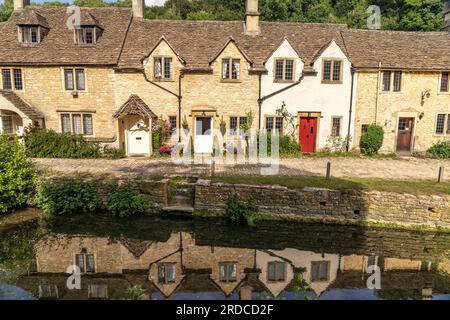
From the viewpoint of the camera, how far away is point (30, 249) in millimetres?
12117

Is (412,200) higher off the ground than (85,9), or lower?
lower

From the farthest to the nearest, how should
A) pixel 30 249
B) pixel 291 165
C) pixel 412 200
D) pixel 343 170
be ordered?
pixel 291 165, pixel 343 170, pixel 412 200, pixel 30 249

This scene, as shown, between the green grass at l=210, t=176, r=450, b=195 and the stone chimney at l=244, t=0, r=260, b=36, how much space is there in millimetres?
13417

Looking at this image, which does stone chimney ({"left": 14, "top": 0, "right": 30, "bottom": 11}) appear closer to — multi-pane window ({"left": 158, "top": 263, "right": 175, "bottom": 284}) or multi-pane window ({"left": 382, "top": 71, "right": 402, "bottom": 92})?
multi-pane window ({"left": 158, "top": 263, "right": 175, "bottom": 284})

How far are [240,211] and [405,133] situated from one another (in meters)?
16.5

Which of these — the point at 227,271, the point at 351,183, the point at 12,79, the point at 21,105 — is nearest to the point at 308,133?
the point at 351,183

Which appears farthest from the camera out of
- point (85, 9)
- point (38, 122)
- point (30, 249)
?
point (85, 9)

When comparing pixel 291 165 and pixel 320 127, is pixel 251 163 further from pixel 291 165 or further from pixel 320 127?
pixel 320 127

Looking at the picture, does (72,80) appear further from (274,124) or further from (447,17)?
(447,17)

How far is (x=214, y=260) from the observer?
1180 cm
